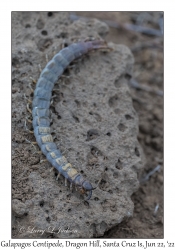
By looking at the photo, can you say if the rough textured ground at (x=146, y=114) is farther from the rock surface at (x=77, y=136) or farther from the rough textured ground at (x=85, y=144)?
the rock surface at (x=77, y=136)

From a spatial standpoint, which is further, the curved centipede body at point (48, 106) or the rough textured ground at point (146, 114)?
the rough textured ground at point (146, 114)

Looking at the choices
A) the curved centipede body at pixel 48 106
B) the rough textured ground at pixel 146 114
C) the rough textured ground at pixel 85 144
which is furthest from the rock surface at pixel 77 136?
the rough textured ground at pixel 146 114

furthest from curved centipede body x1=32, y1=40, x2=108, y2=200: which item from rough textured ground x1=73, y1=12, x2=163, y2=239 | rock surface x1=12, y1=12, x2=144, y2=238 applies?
rough textured ground x1=73, y1=12, x2=163, y2=239

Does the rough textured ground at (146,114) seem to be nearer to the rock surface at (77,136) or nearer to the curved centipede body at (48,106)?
the rock surface at (77,136)

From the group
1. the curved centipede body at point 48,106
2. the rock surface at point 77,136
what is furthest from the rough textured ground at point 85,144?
the curved centipede body at point 48,106

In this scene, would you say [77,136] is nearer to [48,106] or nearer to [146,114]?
[48,106]

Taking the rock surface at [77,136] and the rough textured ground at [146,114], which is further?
the rough textured ground at [146,114]

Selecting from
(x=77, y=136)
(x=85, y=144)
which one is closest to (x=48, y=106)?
(x=77, y=136)
